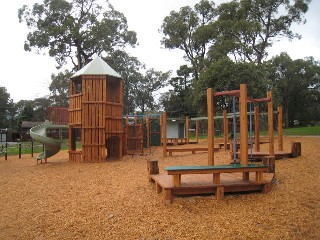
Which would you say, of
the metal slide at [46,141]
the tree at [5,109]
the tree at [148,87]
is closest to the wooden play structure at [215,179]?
the metal slide at [46,141]

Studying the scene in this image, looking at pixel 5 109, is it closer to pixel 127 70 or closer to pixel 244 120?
pixel 127 70

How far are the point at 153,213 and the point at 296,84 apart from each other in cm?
5010

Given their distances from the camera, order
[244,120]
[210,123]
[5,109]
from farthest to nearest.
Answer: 1. [5,109]
2. [210,123]
3. [244,120]

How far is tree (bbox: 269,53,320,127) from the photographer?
163 feet

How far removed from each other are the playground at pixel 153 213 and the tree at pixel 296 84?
44824mm

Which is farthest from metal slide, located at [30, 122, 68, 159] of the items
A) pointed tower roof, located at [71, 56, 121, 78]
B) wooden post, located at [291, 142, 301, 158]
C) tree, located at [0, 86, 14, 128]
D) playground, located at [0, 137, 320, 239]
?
tree, located at [0, 86, 14, 128]

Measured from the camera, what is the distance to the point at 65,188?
909 cm

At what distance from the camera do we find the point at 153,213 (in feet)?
20.1

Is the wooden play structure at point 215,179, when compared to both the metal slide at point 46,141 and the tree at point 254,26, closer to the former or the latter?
the metal slide at point 46,141

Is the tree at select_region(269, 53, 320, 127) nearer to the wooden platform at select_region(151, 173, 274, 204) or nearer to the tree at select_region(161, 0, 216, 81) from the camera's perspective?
the tree at select_region(161, 0, 216, 81)

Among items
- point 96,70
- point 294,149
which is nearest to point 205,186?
point 294,149

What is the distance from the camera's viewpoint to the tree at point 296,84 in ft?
163

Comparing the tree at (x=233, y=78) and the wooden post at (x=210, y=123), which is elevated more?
the tree at (x=233, y=78)

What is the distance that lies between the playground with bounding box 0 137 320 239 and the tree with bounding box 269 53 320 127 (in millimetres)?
44824
